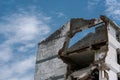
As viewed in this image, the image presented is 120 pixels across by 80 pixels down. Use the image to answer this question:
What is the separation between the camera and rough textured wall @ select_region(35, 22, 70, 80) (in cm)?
3033

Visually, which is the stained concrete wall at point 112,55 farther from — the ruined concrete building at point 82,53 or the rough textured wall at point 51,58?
the rough textured wall at point 51,58

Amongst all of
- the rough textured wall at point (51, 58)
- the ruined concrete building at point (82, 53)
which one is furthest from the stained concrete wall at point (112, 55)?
the rough textured wall at point (51, 58)

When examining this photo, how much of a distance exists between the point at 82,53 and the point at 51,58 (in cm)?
505

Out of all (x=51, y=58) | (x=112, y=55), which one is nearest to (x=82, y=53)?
(x=112, y=55)

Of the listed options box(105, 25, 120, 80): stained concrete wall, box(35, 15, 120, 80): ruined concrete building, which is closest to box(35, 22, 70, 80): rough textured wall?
box(35, 15, 120, 80): ruined concrete building

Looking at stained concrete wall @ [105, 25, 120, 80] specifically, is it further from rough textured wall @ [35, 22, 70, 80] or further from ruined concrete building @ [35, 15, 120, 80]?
rough textured wall @ [35, 22, 70, 80]

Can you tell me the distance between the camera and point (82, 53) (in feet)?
90.1

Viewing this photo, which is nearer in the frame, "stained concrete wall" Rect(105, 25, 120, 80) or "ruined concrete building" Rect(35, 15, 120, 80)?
"stained concrete wall" Rect(105, 25, 120, 80)

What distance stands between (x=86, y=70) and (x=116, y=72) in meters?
2.51

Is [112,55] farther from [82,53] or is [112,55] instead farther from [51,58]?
[51,58]

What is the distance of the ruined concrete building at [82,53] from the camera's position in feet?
83.9

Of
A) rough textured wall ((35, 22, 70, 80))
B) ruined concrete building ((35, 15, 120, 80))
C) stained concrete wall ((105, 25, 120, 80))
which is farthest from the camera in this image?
rough textured wall ((35, 22, 70, 80))

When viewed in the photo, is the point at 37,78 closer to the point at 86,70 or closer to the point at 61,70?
the point at 61,70

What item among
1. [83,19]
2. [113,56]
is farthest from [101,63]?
[83,19]
